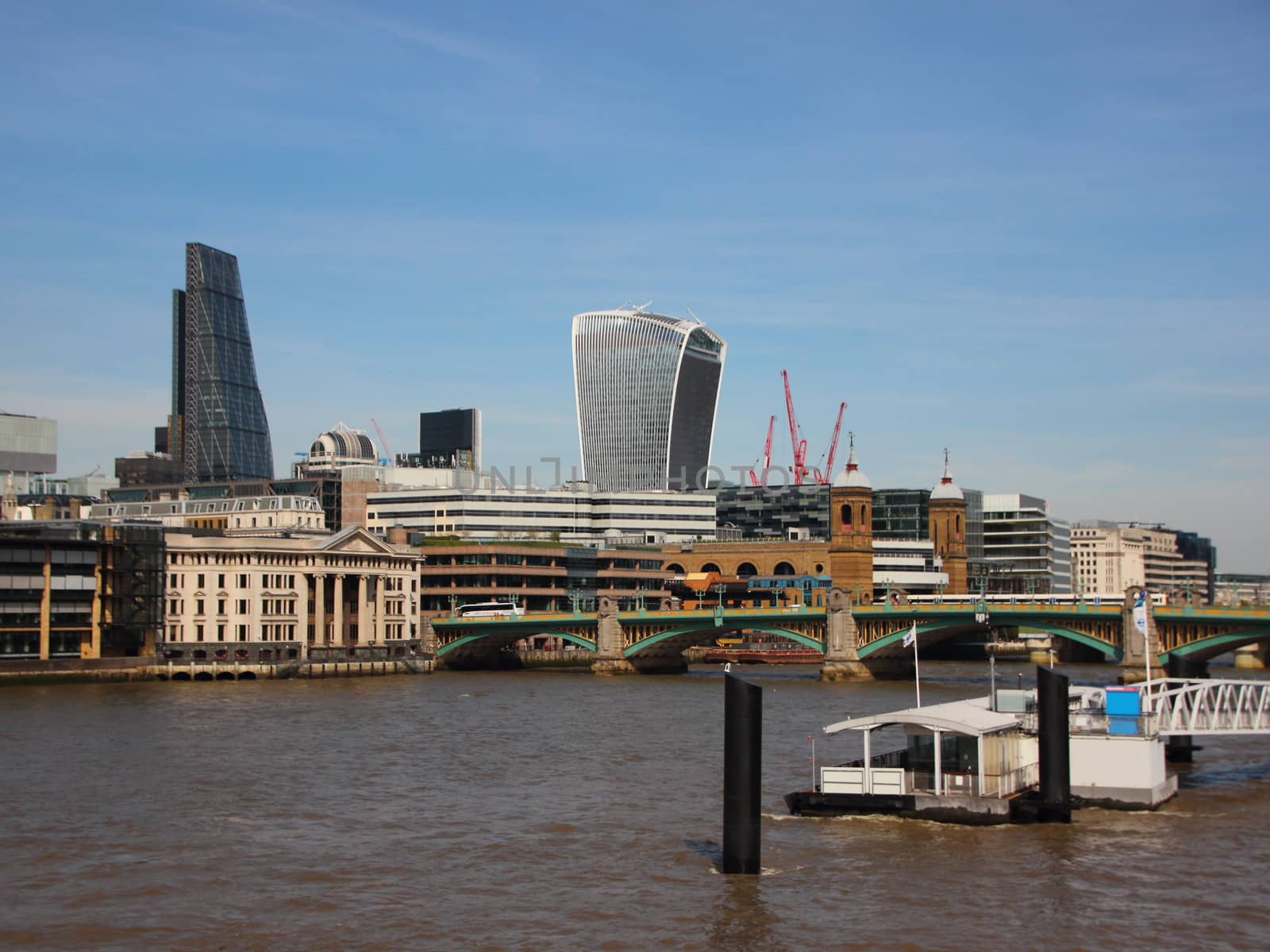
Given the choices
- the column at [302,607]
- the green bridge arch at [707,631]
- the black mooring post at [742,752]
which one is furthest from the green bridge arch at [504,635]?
the black mooring post at [742,752]

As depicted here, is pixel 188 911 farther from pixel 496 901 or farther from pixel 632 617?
pixel 632 617

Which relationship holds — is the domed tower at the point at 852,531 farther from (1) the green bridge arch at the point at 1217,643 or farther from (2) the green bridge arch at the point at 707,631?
(1) the green bridge arch at the point at 1217,643

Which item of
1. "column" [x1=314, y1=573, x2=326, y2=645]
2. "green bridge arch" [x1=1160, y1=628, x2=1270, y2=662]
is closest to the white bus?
"column" [x1=314, y1=573, x2=326, y2=645]

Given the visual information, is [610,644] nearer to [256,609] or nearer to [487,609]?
[256,609]

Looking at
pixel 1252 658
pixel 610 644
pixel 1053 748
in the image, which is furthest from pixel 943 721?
pixel 1252 658

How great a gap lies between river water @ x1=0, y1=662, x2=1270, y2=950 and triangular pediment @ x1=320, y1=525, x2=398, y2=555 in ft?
207

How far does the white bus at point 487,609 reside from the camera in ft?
522

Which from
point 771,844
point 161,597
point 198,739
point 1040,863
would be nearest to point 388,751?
point 198,739

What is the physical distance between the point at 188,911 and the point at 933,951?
63.4ft

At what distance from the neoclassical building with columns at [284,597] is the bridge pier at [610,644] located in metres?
17.8

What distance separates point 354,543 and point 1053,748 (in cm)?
10251

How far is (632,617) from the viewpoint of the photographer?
470 feet

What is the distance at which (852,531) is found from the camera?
186m

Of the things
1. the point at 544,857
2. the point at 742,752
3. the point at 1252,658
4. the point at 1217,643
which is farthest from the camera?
the point at 1252,658
